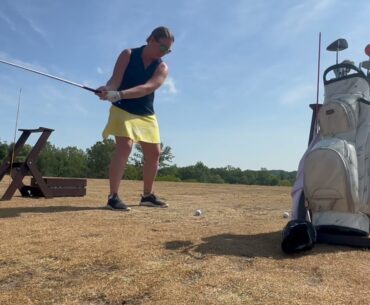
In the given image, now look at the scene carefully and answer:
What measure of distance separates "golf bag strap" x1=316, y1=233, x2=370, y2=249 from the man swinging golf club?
97.7 inches

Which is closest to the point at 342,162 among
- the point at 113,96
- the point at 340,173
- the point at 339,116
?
the point at 340,173

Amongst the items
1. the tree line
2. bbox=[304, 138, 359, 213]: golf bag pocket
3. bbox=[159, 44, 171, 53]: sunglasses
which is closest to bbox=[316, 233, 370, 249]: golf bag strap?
bbox=[304, 138, 359, 213]: golf bag pocket

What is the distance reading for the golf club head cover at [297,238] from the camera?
284cm

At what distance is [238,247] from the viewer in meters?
3.01

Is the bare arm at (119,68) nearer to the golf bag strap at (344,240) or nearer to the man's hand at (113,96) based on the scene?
the man's hand at (113,96)

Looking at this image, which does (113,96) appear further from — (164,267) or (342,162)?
(164,267)

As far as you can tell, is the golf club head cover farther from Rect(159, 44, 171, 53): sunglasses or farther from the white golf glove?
Rect(159, 44, 171, 53): sunglasses

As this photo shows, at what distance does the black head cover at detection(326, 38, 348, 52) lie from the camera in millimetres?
3971

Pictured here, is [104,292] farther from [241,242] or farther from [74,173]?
[74,173]

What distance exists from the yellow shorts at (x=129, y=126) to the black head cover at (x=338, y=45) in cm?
234

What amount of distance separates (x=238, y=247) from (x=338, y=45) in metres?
2.15

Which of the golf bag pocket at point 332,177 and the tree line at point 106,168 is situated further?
the tree line at point 106,168

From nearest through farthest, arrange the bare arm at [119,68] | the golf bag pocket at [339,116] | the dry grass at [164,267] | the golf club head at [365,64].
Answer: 1. the dry grass at [164,267]
2. the golf bag pocket at [339,116]
3. the golf club head at [365,64]
4. the bare arm at [119,68]

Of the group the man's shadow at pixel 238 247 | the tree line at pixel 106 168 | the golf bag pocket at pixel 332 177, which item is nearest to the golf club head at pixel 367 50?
the golf bag pocket at pixel 332 177
